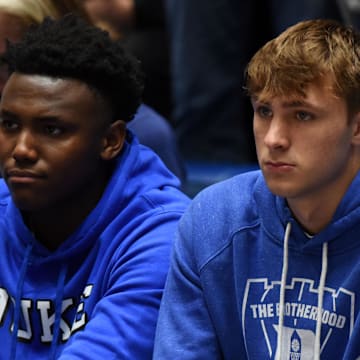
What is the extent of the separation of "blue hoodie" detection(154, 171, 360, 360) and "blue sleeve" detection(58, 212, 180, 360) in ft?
0.24

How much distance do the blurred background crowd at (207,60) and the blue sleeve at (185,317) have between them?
5.96 feet

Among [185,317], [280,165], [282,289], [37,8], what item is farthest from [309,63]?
[37,8]

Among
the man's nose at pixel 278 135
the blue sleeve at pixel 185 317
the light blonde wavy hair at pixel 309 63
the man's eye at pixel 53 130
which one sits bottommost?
the blue sleeve at pixel 185 317

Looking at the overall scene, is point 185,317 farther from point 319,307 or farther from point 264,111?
point 264,111

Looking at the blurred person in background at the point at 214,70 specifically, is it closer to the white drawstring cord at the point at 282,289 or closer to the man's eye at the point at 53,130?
the man's eye at the point at 53,130

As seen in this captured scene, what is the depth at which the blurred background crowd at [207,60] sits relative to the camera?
454 cm

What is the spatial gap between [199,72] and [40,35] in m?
1.98

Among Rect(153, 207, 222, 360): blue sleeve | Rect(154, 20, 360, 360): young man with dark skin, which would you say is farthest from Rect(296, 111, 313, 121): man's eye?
Rect(153, 207, 222, 360): blue sleeve

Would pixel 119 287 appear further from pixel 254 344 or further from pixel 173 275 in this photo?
pixel 254 344

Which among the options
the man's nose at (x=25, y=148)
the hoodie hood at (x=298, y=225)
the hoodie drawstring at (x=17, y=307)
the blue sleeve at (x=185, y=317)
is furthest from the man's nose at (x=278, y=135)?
the hoodie drawstring at (x=17, y=307)

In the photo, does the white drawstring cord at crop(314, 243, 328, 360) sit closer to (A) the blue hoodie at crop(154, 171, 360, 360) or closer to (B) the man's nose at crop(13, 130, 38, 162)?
(A) the blue hoodie at crop(154, 171, 360, 360)

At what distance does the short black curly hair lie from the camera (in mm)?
2711

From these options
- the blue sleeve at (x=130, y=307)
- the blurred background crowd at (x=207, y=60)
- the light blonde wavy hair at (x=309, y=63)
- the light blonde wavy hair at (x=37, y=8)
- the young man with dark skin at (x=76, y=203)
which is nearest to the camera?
the light blonde wavy hair at (x=309, y=63)

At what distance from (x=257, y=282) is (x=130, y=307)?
31cm
